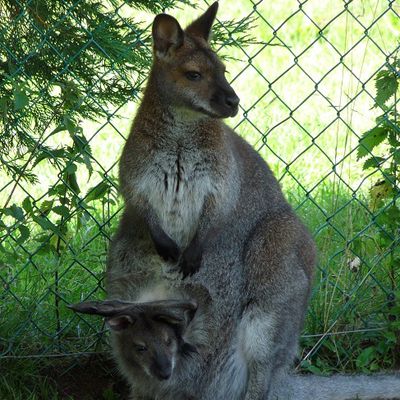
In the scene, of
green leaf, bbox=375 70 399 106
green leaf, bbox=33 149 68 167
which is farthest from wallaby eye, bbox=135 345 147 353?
green leaf, bbox=375 70 399 106

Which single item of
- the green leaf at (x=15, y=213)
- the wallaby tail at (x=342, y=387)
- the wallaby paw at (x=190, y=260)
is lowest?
the wallaby tail at (x=342, y=387)

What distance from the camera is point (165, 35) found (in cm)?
456

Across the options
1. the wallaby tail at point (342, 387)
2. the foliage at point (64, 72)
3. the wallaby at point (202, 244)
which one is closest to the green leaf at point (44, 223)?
the foliage at point (64, 72)

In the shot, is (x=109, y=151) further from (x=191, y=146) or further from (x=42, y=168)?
(x=191, y=146)

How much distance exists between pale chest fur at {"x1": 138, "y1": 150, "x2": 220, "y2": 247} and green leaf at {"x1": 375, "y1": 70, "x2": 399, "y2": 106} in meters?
0.96

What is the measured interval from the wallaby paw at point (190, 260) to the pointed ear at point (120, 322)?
0.33 metres

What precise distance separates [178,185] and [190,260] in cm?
34

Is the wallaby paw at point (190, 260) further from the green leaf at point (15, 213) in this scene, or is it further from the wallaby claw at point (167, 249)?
the green leaf at point (15, 213)

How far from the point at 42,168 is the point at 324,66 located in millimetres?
2807

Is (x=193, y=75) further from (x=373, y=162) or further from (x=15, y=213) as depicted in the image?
(x=373, y=162)

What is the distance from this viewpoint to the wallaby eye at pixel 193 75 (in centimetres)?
449

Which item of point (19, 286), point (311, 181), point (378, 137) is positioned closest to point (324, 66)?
point (311, 181)

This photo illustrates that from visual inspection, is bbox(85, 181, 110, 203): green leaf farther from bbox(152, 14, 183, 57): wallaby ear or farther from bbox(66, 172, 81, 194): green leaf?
bbox(152, 14, 183, 57): wallaby ear

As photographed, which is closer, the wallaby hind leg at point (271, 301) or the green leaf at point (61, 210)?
the wallaby hind leg at point (271, 301)
